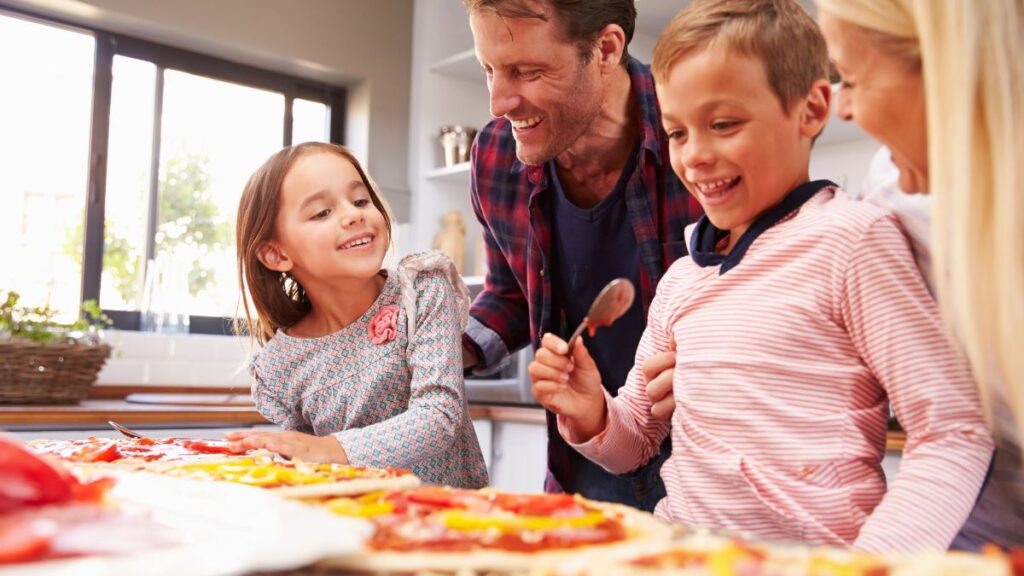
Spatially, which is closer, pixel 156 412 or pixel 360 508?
pixel 360 508

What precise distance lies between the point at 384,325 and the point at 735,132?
2.70 ft

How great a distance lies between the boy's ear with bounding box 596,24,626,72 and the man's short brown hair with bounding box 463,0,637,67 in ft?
0.04

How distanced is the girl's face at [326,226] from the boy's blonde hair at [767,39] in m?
0.78

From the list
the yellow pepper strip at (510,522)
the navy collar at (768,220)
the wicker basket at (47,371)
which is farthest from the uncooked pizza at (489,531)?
the wicker basket at (47,371)

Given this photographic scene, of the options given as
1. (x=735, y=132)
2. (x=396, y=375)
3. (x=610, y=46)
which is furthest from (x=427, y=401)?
Result: (x=610, y=46)

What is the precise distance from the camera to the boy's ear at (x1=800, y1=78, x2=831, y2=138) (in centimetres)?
108

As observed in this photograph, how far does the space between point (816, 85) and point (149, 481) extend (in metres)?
0.84

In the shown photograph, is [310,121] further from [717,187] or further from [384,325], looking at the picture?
[717,187]

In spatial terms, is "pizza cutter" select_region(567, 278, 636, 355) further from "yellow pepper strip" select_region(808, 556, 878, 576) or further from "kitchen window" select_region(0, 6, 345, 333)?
"kitchen window" select_region(0, 6, 345, 333)

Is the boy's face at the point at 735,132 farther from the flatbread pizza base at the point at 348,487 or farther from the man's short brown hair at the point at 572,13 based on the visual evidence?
the man's short brown hair at the point at 572,13

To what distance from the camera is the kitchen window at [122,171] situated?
346 cm

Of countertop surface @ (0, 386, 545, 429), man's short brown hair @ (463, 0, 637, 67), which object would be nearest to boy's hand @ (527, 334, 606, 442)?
man's short brown hair @ (463, 0, 637, 67)

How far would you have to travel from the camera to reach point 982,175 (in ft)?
2.45

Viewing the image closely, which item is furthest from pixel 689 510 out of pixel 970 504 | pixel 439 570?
pixel 439 570
